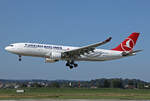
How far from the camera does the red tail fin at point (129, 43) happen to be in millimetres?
67125

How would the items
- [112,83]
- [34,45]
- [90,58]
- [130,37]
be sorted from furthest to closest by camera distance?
[112,83] → [130,37] → [90,58] → [34,45]

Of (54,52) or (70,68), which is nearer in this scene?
(54,52)

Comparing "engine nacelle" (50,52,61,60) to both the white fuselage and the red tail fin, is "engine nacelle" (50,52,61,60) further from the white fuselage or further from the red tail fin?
the red tail fin

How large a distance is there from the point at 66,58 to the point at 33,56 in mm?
6731

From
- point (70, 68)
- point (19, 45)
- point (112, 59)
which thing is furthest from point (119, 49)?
point (19, 45)

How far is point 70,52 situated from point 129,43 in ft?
49.5

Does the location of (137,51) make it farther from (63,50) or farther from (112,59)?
(63,50)

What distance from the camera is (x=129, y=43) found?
68.3 m

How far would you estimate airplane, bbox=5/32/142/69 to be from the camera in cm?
5850

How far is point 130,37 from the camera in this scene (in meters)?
69.6

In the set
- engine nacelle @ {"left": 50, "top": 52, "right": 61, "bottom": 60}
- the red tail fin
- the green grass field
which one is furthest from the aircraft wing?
the red tail fin

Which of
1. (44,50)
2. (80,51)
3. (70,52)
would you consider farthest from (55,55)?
(80,51)

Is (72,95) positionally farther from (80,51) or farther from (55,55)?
(55,55)

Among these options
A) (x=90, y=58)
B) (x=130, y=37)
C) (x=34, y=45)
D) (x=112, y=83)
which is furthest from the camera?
(x=112, y=83)
